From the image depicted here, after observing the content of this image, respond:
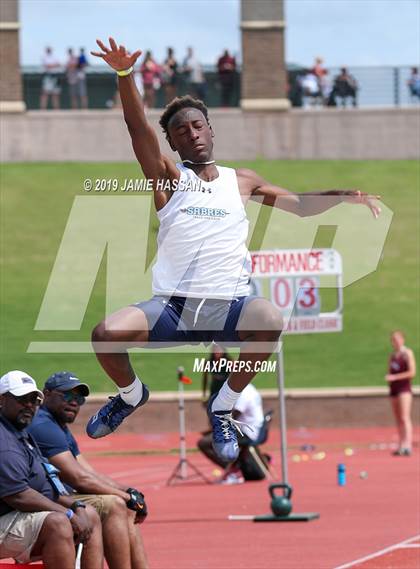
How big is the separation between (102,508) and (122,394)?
10.4ft

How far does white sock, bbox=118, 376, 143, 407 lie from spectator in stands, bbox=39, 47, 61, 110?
34989 mm

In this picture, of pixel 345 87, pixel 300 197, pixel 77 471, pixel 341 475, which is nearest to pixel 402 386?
pixel 341 475

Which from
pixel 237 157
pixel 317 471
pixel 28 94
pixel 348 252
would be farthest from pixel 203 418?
pixel 28 94

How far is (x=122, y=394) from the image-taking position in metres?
7.00

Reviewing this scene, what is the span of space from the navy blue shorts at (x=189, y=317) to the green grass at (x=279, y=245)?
12.6 m

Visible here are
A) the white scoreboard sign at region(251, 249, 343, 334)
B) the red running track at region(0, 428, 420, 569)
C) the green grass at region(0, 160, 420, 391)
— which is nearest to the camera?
the red running track at region(0, 428, 420, 569)

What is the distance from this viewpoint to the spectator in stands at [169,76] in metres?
39.6

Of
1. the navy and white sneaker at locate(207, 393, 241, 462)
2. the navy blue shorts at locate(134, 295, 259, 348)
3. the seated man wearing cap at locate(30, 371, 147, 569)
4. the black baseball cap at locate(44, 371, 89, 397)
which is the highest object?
the navy blue shorts at locate(134, 295, 259, 348)

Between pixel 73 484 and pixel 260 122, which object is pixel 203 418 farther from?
pixel 260 122

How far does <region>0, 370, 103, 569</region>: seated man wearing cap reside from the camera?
353 inches

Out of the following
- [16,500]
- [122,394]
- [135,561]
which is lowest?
[135,561]

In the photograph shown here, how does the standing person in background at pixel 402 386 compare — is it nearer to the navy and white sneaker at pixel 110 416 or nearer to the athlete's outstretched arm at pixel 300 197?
the athlete's outstretched arm at pixel 300 197

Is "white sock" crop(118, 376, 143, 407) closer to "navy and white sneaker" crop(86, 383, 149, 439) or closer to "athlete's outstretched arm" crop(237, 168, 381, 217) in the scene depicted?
"navy and white sneaker" crop(86, 383, 149, 439)

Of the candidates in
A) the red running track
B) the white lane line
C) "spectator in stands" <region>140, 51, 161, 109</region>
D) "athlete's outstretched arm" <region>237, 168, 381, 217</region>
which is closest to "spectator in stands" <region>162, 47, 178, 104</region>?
"spectator in stands" <region>140, 51, 161, 109</region>
